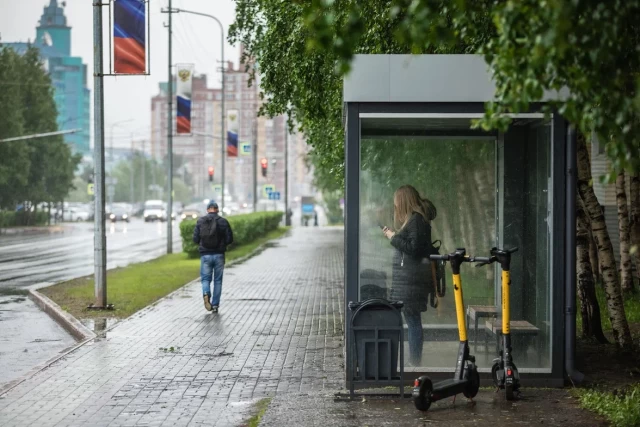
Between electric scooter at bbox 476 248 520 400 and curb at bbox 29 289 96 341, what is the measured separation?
6668 millimetres

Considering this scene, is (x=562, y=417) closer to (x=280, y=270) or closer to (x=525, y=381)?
(x=525, y=381)

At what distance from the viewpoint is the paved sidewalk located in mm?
8906

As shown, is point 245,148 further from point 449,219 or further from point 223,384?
point 223,384

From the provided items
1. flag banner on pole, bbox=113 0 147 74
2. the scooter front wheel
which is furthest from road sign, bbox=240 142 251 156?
the scooter front wheel

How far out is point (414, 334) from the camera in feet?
32.9

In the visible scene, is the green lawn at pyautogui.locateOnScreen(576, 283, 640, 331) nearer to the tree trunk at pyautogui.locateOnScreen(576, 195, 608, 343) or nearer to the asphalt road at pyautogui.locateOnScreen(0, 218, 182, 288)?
the tree trunk at pyautogui.locateOnScreen(576, 195, 608, 343)

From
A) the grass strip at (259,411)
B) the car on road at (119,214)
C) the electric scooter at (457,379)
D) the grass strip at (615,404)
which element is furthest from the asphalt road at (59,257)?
the car on road at (119,214)

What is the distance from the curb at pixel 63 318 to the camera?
14672mm

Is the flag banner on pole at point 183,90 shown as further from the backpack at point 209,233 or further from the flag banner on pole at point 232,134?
the backpack at point 209,233

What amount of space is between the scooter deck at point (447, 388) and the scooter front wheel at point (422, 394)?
0.05 m

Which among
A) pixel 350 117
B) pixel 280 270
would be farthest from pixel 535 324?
pixel 280 270

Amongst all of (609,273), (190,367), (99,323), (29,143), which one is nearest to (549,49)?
(190,367)

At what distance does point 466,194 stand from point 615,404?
2.96m

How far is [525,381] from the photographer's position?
987 centimetres
